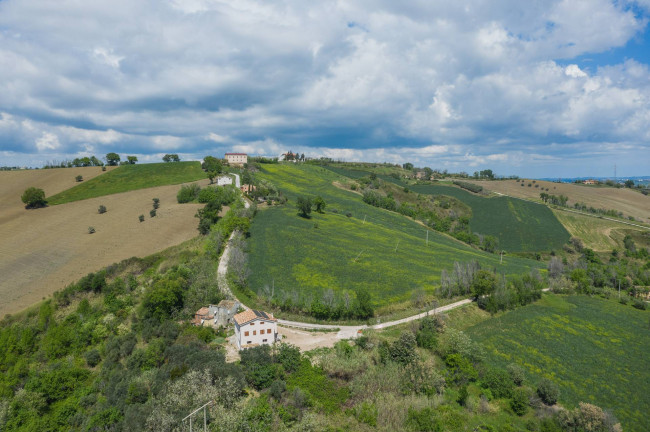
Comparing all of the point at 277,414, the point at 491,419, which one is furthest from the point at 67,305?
the point at 491,419

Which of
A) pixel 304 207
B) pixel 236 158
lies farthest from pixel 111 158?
pixel 304 207

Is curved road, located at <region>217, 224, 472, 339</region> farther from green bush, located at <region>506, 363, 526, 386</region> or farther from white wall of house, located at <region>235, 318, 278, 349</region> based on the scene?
green bush, located at <region>506, 363, 526, 386</region>

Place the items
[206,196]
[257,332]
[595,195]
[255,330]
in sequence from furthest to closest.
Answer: [595,195] < [206,196] < [257,332] < [255,330]

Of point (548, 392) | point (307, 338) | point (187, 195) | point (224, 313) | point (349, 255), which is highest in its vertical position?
point (187, 195)

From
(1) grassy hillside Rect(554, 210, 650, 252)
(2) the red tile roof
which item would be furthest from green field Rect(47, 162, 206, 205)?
(1) grassy hillside Rect(554, 210, 650, 252)

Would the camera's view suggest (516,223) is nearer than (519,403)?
No

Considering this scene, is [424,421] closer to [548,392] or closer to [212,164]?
[548,392]

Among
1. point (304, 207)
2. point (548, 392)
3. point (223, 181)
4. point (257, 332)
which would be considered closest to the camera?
point (548, 392)

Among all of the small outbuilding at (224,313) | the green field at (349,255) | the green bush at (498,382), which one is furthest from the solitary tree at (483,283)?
the small outbuilding at (224,313)

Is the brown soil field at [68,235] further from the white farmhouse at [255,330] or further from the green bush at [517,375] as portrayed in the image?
the green bush at [517,375]
